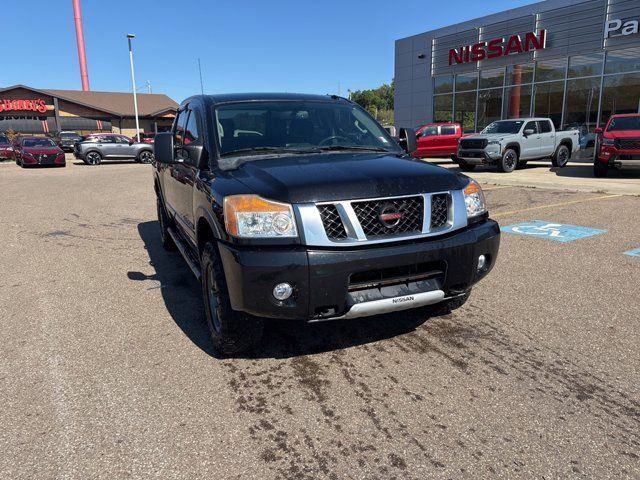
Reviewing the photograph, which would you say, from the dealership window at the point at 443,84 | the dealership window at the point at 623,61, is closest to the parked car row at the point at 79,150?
the dealership window at the point at 443,84

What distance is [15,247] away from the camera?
6820 millimetres

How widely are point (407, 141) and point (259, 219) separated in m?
2.29

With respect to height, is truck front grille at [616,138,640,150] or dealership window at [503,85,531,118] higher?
dealership window at [503,85,531,118]

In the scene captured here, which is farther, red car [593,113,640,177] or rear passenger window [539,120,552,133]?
rear passenger window [539,120,552,133]

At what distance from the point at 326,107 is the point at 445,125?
674 inches

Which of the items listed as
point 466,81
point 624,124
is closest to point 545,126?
point 624,124

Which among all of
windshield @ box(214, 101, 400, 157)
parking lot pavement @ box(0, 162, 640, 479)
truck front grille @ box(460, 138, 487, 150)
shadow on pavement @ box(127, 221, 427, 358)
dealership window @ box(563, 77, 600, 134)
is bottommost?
parking lot pavement @ box(0, 162, 640, 479)

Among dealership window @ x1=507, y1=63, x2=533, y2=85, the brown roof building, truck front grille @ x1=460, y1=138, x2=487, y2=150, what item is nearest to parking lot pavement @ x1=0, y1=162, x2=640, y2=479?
truck front grille @ x1=460, y1=138, x2=487, y2=150

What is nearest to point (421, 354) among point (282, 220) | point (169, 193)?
point (282, 220)

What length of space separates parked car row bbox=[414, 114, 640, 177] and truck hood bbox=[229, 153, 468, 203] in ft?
37.2

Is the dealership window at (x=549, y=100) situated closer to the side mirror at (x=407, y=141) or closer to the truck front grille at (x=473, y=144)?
the truck front grille at (x=473, y=144)

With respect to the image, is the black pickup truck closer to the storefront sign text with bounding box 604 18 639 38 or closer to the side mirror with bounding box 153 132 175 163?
the side mirror with bounding box 153 132 175 163

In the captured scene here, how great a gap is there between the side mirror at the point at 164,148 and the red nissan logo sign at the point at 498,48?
77.0 feet

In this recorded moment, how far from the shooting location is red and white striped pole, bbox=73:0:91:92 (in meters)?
69.1
